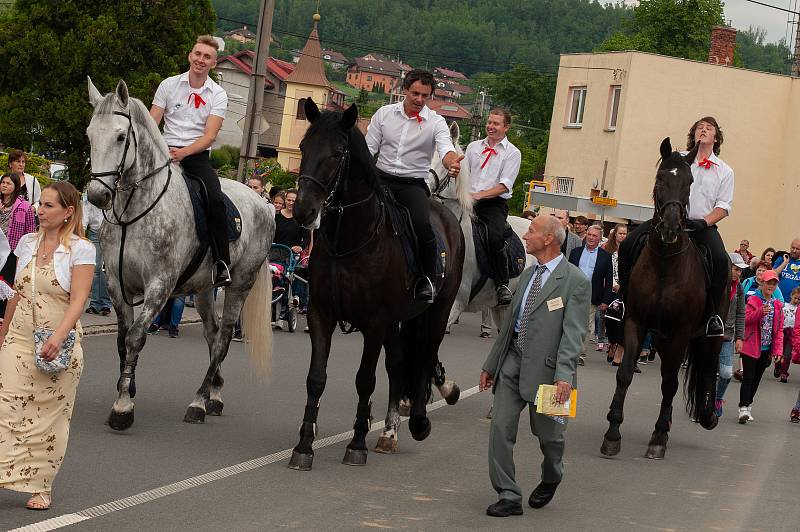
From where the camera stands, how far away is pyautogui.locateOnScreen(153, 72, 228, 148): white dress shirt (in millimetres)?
11680

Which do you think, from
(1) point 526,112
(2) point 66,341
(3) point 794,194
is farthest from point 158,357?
(1) point 526,112

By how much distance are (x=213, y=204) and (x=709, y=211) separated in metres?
4.84

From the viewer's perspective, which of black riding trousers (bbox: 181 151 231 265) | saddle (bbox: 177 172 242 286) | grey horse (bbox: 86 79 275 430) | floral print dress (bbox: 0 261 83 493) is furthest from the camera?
black riding trousers (bbox: 181 151 231 265)

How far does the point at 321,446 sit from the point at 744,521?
11.1 ft

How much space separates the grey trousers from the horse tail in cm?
434

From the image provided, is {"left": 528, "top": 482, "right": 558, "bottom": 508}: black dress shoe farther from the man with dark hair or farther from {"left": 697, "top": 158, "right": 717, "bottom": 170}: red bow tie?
{"left": 697, "top": 158, "right": 717, "bottom": 170}: red bow tie

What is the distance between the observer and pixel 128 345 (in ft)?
34.2

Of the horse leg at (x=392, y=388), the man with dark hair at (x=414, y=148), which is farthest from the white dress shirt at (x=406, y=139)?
the horse leg at (x=392, y=388)

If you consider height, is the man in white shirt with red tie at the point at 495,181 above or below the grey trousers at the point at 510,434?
above

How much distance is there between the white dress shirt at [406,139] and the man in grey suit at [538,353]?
2.43 metres

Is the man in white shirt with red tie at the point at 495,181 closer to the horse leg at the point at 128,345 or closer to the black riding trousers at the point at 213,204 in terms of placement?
the black riding trousers at the point at 213,204

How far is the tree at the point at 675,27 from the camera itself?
270ft

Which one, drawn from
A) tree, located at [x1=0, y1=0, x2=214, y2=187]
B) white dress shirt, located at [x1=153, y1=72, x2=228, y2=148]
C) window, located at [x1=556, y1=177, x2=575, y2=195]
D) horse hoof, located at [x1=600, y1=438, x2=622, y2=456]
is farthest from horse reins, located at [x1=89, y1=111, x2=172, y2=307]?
window, located at [x1=556, y1=177, x2=575, y2=195]

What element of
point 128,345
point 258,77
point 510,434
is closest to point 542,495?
point 510,434
